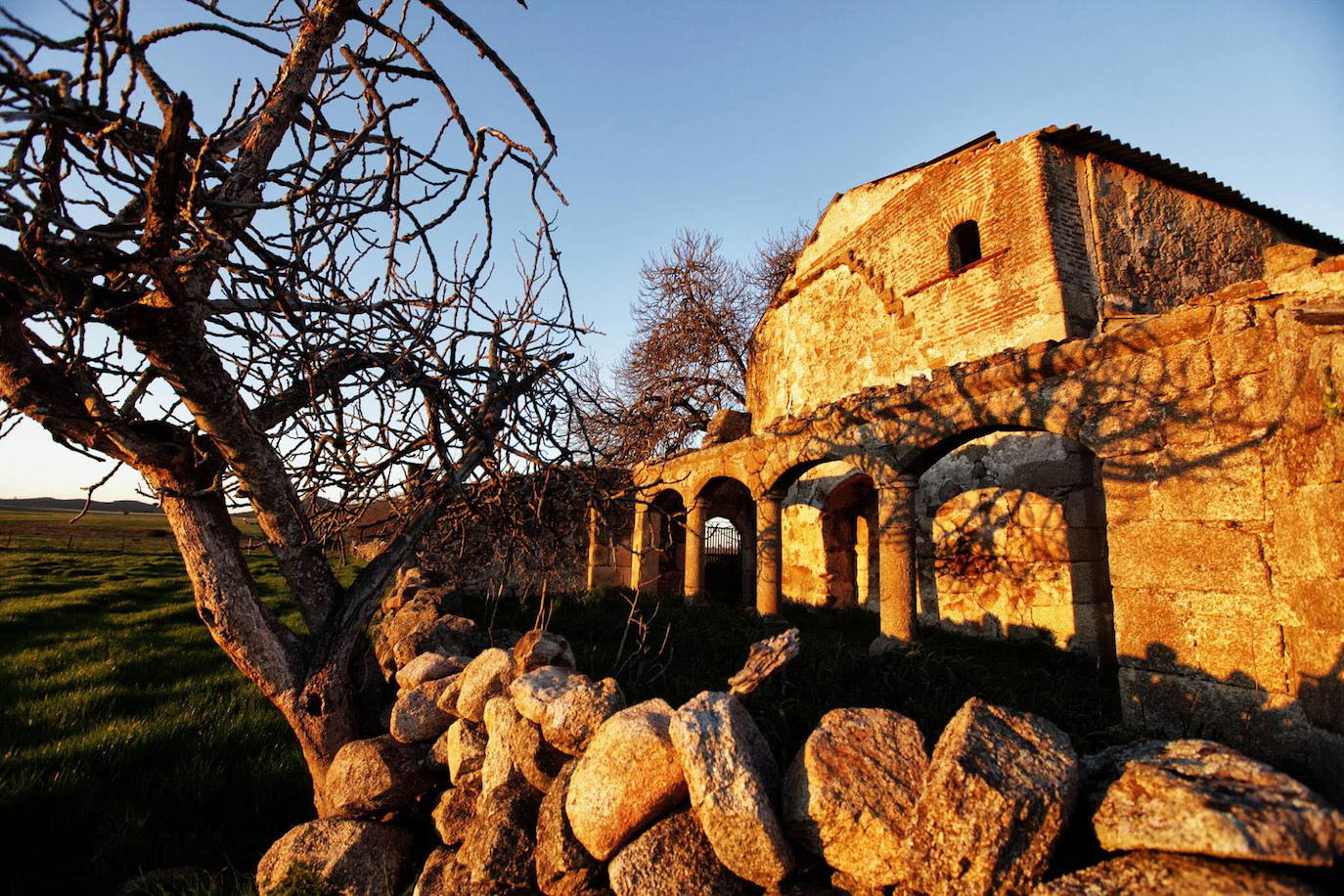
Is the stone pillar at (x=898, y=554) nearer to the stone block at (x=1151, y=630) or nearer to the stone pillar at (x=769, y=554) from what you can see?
the stone pillar at (x=769, y=554)

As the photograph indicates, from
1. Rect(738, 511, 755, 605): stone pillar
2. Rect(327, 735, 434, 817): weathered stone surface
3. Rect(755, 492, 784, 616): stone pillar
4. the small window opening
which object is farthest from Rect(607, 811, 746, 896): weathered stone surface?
the small window opening

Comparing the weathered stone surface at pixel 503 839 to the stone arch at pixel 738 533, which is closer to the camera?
the weathered stone surface at pixel 503 839

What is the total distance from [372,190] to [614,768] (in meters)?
2.34

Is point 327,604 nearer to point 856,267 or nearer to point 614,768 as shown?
point 614,768

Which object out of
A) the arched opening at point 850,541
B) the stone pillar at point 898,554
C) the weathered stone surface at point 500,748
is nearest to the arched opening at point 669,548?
the arched opening at point 850,541

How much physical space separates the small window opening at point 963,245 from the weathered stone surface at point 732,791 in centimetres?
885

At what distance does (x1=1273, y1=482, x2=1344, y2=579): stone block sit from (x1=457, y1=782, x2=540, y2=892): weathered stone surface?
146 inches

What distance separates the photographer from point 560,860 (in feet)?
6.78

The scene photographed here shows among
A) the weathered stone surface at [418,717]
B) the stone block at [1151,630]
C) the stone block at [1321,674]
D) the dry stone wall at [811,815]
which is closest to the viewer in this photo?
the dry stone wall at [811,815]

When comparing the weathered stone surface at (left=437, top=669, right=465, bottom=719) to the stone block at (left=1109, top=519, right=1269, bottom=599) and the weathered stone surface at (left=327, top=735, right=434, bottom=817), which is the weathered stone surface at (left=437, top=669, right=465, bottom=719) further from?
the stone block at (left=1109, top=519, right=1269, bottom=599)

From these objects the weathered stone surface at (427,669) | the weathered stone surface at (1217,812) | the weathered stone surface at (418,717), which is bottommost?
the weathered stone surface at (418,717)

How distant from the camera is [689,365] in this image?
17.3 m

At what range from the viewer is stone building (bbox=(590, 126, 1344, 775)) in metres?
3.33

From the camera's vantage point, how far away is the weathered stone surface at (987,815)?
1.50 metres
